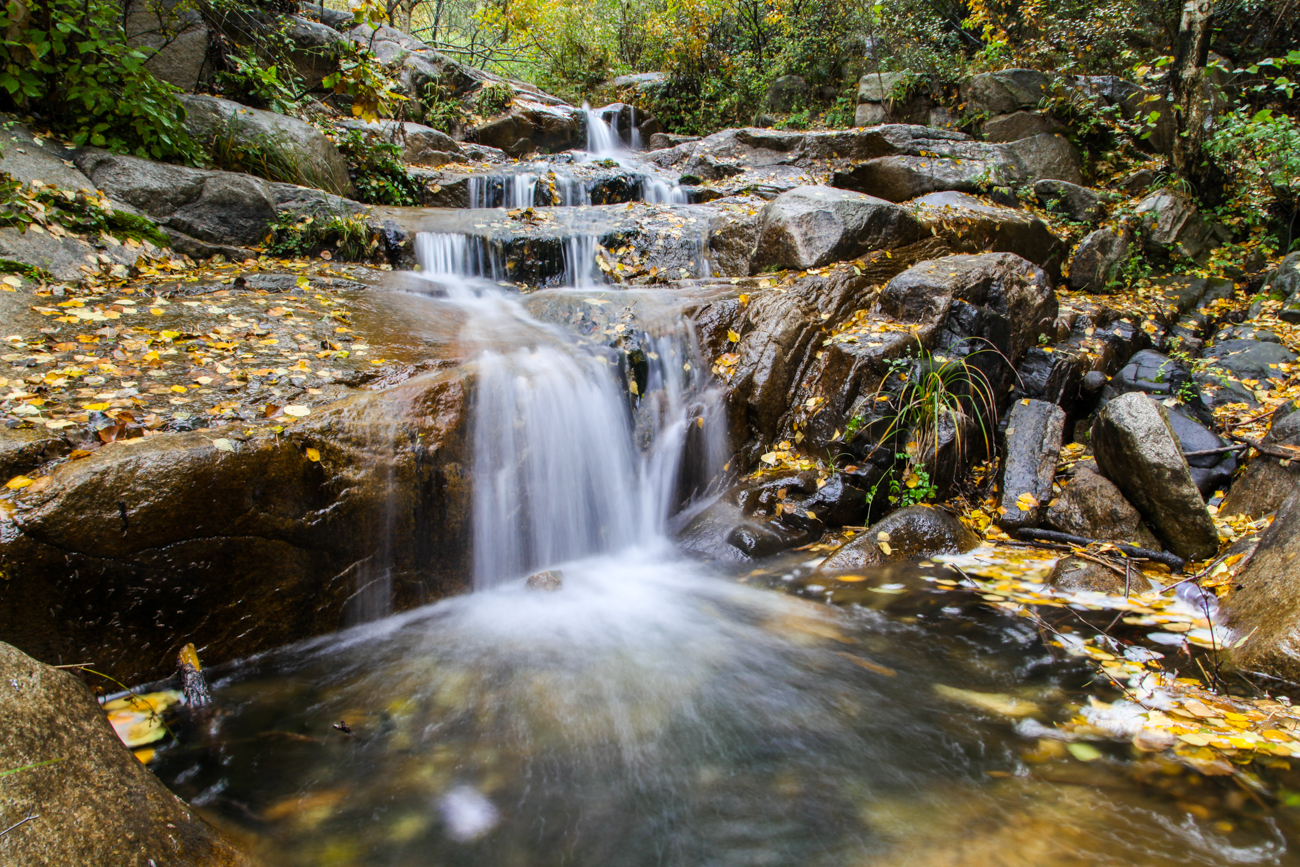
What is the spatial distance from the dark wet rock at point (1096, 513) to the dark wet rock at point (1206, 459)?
0.64 m

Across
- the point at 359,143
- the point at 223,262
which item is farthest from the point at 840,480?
the point at 359,143

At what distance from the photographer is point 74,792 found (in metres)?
1.51

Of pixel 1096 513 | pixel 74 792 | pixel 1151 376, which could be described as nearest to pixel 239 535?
pixel 74 792

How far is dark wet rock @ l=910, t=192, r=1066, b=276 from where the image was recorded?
7.70m

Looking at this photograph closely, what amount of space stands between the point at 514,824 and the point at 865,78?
16.0m

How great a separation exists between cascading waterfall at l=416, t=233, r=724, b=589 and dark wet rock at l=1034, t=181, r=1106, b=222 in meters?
8.29

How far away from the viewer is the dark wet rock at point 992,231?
770 centimetres

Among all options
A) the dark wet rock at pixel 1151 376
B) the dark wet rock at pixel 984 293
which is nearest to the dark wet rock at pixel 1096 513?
the dark wet rock at pixel 984 293

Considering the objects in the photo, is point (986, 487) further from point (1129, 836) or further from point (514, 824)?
point (514, 824)

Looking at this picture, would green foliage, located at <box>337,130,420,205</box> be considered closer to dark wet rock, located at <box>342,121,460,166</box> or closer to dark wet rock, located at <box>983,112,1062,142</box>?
dark wet rock, located at <box>342,121,460,166</box>

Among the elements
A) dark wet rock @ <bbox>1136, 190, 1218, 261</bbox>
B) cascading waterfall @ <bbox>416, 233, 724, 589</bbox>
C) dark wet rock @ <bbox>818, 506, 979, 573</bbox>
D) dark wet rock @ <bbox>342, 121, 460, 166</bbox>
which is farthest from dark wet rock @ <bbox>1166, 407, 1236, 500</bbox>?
dark wet rock @ <bbox>342, 121, 460, 166</bbox>

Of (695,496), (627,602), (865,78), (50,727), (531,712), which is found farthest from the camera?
(865,78)

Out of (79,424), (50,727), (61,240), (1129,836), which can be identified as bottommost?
(1129,836)

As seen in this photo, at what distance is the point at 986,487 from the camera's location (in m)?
5.23
